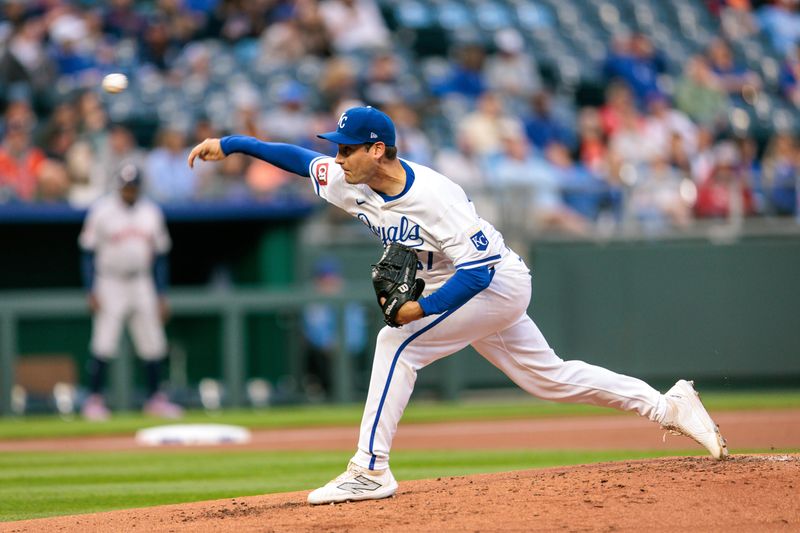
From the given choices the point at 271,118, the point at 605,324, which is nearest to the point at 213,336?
the point at 271,118

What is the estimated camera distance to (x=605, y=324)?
1384 centimetres

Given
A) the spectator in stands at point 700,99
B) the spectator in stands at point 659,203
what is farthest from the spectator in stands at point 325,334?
the spectator in stands at point 700,99

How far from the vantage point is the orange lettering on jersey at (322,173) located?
5609 millimetres

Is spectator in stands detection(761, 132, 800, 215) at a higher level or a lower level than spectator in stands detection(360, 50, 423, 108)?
lower

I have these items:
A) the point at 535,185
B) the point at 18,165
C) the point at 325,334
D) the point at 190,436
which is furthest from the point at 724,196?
the point at 18,165

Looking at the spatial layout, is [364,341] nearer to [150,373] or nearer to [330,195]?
[150,373]

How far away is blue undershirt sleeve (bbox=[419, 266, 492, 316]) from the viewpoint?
17.1 feet

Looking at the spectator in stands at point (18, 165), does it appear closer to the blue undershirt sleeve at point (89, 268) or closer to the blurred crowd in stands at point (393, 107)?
the blurred crowd in stands at point (393, 107)

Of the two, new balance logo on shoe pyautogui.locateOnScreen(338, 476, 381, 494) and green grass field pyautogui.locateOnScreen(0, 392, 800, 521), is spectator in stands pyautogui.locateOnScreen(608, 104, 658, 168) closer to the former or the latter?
green grass field pyautogui.locateOnScreen(0, 392, 800, 521)

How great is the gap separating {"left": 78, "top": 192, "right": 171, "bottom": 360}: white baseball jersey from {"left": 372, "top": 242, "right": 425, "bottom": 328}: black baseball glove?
6.82m

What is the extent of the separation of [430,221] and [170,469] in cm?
336

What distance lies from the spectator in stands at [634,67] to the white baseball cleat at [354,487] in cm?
1192

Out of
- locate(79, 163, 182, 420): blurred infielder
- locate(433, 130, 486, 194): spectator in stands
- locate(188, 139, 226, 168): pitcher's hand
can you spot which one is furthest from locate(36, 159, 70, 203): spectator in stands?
locate(188, 139, 226, 168): pitcher's hand

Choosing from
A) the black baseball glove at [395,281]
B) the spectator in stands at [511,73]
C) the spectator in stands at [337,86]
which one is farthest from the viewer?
the spectator in stands at [511,73]
